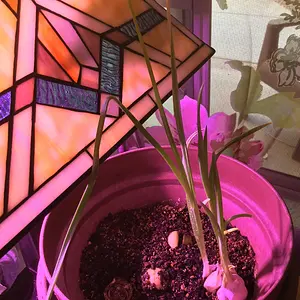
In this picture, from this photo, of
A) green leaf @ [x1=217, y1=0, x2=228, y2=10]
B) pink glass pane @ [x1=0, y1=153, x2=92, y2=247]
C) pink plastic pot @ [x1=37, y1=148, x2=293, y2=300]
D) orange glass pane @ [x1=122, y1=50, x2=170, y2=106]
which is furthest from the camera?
green leaf @ [x1=217, y1=0, x2=228, y2=10]

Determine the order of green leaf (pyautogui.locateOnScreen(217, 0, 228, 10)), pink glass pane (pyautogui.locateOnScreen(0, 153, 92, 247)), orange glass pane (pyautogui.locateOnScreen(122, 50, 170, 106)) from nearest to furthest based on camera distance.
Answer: pink glass pane (pyautogui.locateOnScreen(0, 153, 92, 247)) → orange glass pane (pyautogui.locateOnScreen(122, 50, 170, 106)) → green leaf (pyautogui.locateOnScreen(217, 0, 228, 10))

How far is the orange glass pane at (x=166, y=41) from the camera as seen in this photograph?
16.8 inches

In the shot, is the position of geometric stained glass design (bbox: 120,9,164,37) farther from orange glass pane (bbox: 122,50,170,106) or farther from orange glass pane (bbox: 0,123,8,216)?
orange glass pane (bbox: 0,123,8,216)

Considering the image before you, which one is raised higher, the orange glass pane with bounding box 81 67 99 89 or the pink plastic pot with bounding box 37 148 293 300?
the orange glass pane with bounding box 81 67 99 89

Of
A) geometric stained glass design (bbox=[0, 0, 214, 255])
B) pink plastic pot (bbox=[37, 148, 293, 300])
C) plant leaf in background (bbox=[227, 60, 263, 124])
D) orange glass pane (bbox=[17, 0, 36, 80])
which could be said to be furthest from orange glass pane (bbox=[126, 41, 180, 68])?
plant leaf in background (bbox=[227, 60, 263, 124])

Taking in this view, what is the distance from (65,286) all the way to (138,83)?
29 cm

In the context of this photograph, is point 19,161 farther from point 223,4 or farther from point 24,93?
point 223,4

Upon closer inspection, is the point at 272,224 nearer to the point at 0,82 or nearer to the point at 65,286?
the point at 65,286

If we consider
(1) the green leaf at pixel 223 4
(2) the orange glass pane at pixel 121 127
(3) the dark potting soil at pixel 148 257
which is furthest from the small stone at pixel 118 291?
(1) the green leaf at pixel 223 4

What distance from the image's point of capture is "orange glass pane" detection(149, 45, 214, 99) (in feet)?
1.35

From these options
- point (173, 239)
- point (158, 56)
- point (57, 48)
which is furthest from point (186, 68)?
point (173, 239)

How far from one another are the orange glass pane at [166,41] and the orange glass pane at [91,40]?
6cm

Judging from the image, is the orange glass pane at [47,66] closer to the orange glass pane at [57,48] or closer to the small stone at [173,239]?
the orange glass pane at [57,48]

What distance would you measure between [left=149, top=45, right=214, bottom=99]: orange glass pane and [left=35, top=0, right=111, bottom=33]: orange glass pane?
7cm
